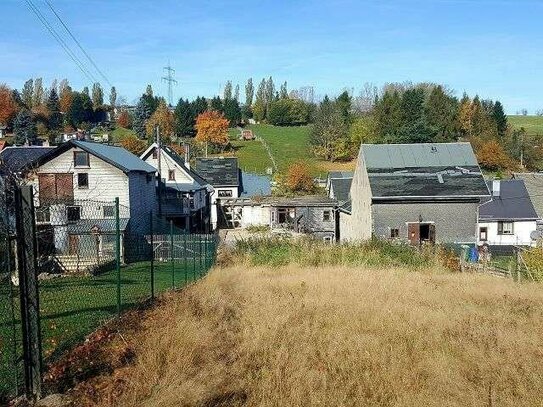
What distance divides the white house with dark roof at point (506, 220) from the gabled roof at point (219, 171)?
997 inches

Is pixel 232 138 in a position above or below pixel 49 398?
above

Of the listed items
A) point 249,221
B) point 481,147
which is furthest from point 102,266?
point 481,147

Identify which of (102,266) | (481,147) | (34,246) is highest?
(481,147)

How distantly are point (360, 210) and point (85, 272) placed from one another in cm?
2126

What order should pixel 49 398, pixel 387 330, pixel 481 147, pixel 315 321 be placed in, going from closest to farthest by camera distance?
pixel 49 398 < pixel 387 330 < pixel 315 321 < pixel 481 147

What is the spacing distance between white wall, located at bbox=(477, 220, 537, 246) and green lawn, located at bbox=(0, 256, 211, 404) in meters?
22.5

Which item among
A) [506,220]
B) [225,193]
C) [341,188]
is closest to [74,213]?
[341,188]

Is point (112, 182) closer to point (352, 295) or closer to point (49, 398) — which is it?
point (352, 295)

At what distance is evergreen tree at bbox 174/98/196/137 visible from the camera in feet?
299

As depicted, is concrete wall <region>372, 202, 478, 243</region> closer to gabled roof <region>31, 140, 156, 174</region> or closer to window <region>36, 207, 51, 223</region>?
gabled roof <region>31, 140, 156, 174</region>

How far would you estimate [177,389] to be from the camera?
6.40 m

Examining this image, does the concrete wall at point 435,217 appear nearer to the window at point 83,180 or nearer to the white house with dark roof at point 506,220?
the white house with dark roof at point 506,220

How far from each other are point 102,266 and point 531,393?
18.3 m

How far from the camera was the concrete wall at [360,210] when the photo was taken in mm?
35094
